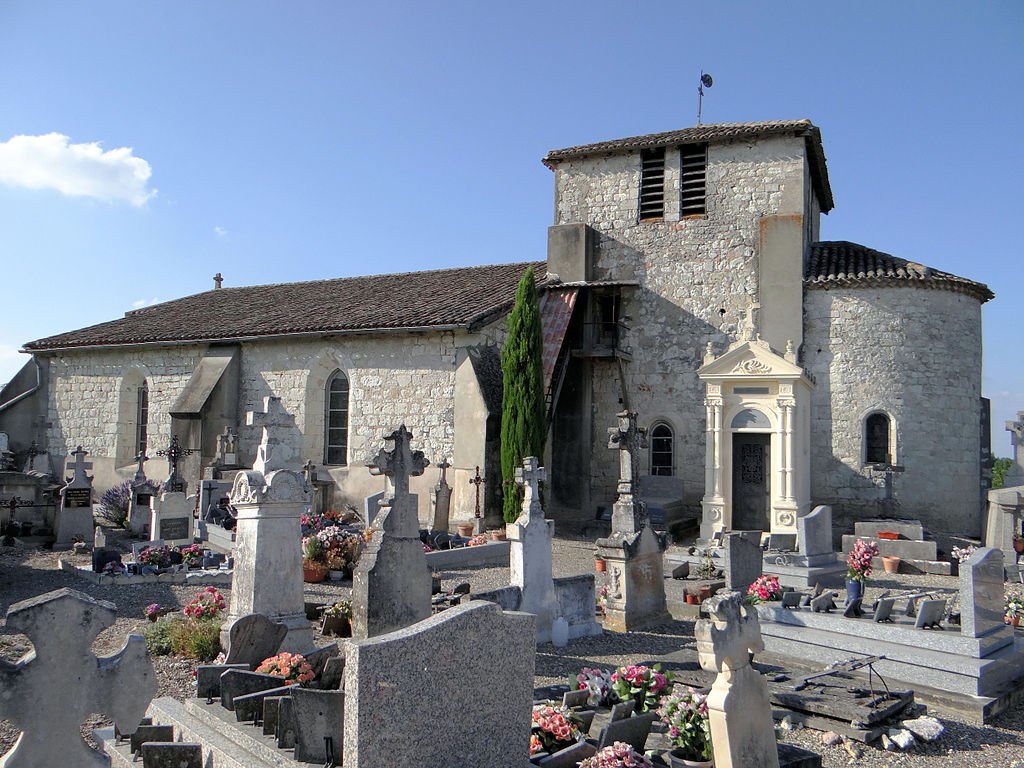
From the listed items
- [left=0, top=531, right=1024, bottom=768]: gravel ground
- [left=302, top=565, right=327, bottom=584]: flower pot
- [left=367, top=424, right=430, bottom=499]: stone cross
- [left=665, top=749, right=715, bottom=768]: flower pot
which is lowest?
[left=0, top=531, right=1024, bottom=768]: gravel ground

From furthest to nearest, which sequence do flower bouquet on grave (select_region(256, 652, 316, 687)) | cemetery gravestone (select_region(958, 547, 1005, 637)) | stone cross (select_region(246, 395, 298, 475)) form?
stone cross (select_region(246, 395, 298, 475))
cemetery gravestone (select_region(958, 547, 1005, 637))
flower bouquet on grave (select_region(256, 652, 316, 687))

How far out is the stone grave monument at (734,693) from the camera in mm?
4340

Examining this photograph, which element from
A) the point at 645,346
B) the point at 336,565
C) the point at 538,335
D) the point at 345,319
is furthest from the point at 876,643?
the point at 345,319

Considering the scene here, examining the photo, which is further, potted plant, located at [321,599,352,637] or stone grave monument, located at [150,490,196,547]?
stone grave monument, located at [150,490,196,547]

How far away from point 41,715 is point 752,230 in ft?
64.0

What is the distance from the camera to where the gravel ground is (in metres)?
5.99

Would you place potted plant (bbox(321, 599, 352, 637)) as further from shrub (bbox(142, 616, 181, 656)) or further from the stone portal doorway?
the stone portal doorway

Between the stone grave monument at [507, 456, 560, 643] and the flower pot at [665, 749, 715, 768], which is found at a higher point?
the stone grave monument at [507, 456, 560, 643]

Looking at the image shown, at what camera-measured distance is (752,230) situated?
20172 mm

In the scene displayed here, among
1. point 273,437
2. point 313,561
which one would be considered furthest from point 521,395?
point 273,437

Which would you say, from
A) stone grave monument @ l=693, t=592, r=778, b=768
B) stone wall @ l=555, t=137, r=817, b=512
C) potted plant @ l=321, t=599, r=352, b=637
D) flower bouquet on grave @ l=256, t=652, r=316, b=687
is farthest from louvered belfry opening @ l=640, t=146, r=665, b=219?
stone grave monument @ l=693, t=592, r=778, b=768

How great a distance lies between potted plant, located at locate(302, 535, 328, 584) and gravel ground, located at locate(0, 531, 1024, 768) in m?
0.25

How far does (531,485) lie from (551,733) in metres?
4.97

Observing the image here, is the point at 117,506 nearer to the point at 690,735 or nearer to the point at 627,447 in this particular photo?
→ the point at 627,447
